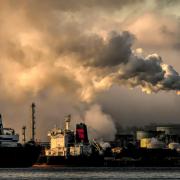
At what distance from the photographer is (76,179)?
522 ft

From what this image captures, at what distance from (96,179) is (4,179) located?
2191 centimetres

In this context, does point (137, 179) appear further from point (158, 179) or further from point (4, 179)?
point (4, 179)

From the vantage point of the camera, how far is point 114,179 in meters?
158

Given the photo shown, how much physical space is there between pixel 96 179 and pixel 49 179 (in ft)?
37.9

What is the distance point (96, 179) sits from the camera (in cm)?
16062

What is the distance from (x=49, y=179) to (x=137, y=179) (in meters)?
21.3

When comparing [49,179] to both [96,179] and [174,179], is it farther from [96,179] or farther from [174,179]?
[174,179]

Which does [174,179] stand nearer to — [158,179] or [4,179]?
[158,179]

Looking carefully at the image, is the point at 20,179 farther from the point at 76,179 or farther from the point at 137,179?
the point at 137,179

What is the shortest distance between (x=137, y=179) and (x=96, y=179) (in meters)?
9.96

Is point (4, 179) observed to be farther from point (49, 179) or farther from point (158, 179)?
point (158, 179)

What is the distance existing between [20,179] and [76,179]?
13244 mm

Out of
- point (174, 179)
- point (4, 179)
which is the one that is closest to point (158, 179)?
point (174, 179)

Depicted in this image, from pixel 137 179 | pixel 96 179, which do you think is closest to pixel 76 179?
pixel 96 179
